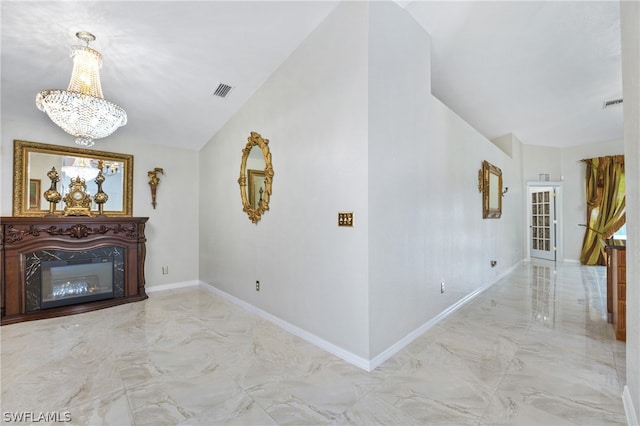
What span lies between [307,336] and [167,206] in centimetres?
330

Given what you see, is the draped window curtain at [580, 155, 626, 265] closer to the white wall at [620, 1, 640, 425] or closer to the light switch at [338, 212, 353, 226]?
the white wall at [620, 1, 640, 425]

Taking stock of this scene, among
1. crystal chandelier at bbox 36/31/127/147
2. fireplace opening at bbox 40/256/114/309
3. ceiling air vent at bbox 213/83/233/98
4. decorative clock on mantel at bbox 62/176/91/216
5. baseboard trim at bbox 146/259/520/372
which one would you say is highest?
ceiling air vent at bbox 213/83/233/98

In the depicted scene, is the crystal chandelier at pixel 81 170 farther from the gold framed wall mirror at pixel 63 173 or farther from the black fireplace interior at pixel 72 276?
the black fireplace interior at pixel 72 276

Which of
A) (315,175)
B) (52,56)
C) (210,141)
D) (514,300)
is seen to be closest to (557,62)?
(514,300)

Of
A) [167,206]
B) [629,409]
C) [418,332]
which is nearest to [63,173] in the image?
[167,206]

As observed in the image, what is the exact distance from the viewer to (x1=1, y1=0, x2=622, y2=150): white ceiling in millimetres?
2354

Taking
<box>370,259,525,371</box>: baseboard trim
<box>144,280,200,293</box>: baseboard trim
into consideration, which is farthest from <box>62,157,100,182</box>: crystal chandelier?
<box>370,259,525,371</box>: baseboard trim

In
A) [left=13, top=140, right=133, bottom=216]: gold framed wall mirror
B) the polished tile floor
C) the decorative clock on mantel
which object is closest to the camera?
the polished tile floor

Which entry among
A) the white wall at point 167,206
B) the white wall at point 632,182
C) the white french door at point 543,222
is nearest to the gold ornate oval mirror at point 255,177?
the white wall at point 167,206

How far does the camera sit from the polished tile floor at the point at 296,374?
1.62 metres

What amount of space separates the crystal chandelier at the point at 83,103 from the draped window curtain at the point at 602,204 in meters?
8.72

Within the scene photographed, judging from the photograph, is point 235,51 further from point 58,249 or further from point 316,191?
point 58,249

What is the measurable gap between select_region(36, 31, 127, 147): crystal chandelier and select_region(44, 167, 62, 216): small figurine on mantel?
1473 millimetres

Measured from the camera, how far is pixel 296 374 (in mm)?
2029
